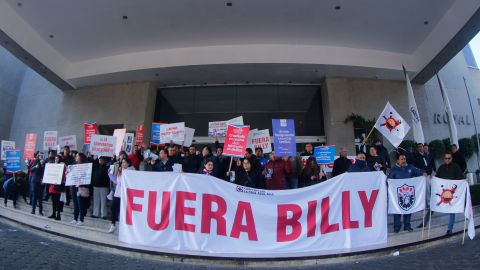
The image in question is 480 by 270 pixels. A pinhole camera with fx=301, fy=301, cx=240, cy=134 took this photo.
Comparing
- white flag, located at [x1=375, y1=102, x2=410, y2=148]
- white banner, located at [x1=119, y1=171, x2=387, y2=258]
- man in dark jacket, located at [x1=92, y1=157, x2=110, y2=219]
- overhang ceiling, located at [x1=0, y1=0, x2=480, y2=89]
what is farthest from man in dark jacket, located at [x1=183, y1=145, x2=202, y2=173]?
overhang ceiling, located at [x1=0, y1=0, x2=480, y2=89]

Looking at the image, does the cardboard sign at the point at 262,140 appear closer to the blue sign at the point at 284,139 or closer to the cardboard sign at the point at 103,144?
the blue sign at the point at 284,139

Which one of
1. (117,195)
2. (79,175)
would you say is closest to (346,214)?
(117,195)

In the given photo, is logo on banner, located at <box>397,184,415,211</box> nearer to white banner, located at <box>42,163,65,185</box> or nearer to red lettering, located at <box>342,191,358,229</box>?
red lettering, located at <box>342,191,358,229</box>

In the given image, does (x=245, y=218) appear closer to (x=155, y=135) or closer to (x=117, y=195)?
(x=117, y=195)

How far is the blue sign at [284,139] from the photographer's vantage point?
26.7ft

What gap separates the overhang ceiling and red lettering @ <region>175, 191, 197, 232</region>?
790 centimetres

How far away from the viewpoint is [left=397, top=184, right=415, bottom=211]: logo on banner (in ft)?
20.1

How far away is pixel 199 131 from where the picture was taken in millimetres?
14742

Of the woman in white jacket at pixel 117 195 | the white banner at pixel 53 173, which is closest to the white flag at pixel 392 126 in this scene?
the woman in white jacket at pixel 117 195

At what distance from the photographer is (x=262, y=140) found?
9445mm

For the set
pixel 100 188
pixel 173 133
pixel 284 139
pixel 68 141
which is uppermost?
pixel 173 133

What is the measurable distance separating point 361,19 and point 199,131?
8.51 metres

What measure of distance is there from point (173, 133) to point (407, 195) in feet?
21.8

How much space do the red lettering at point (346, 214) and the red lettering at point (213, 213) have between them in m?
2.21
